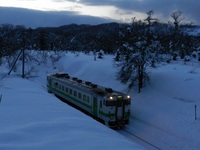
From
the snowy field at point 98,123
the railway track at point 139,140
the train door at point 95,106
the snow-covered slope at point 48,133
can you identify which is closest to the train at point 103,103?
the train door at point 95,106

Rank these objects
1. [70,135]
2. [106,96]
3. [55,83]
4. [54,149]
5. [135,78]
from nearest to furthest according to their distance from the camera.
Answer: [54,149] < [70,135] < [106,96] < [135,78] < [55,83]

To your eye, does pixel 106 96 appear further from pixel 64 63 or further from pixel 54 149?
pixel 64 63

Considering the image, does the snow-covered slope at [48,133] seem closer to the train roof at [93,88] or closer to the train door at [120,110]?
the train door at [120,110]

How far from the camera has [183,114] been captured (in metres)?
24.6

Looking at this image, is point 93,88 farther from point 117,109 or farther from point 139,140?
point 139,140

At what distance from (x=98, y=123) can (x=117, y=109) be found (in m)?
9.33

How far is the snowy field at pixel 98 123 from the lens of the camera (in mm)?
9359

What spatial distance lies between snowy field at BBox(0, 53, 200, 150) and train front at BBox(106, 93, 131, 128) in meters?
1.32

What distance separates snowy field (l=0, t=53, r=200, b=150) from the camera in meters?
9.36

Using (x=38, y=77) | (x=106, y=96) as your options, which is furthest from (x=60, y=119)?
(x=38, y=77)

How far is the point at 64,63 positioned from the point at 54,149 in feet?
170

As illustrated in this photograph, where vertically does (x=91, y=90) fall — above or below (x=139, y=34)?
below

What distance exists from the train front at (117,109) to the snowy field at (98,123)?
1319 millimetres

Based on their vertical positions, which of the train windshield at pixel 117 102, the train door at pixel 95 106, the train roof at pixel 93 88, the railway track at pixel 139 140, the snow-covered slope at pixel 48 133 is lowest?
the railway track at pixel 139 140
